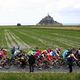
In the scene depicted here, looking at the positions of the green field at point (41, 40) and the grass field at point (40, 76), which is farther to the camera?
the green field at point (41, 40)

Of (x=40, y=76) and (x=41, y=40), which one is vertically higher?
(x=40, y=76)

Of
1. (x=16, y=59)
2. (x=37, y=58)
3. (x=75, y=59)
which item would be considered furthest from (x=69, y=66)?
(x=16, y=59)

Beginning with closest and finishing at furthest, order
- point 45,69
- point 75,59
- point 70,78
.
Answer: point 70,78
point 75,59
point 45,69

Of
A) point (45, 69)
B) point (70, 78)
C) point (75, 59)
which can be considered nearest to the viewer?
point (70, 78)

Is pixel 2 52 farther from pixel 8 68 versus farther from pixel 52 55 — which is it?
pixel 52 55

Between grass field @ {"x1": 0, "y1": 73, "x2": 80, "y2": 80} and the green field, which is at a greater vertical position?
grass field @ {"x1": 0, "y1": 73, "x2": 80, "y2": 80}

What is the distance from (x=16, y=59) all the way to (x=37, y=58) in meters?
2.68

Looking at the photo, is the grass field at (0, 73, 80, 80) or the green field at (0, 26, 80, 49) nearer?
the grass field at (0, 73, 80, 80)

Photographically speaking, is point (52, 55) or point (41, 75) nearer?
point (41, 75)

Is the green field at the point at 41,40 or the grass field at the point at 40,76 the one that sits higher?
the grass field at the point at 40,76

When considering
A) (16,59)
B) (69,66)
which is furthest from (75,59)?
(16,59)

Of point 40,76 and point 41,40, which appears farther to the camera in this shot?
point 41,40

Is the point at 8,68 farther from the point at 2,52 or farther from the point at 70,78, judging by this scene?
the point at 70,78

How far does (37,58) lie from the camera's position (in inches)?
1506
